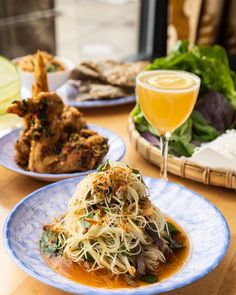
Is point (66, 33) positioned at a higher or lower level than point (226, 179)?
lower

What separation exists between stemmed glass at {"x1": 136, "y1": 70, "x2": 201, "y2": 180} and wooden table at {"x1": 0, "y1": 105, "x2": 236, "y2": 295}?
149 millimetres

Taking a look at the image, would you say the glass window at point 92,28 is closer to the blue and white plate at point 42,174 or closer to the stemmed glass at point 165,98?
the blue and white plate at point 42,174

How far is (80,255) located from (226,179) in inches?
20.3

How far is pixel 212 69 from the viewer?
6.31 feet

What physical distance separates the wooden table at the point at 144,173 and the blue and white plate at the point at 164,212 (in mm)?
56

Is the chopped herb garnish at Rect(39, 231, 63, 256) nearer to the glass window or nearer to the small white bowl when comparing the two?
the small white bowl

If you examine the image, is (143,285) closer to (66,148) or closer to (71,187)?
(71,187)

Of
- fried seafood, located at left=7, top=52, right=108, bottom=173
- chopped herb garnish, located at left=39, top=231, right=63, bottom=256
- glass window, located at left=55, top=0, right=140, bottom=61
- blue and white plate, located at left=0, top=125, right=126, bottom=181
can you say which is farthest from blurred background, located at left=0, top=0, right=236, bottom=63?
chopped herb garnish, located at left=39, top=231, right=63, bottom=256

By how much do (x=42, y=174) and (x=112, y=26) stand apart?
343cm

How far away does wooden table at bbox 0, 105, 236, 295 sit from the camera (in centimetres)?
106

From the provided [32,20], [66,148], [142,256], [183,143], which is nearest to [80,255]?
A: [142,256]

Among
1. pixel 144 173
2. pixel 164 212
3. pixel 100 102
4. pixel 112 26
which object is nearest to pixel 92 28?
pixel 112 26

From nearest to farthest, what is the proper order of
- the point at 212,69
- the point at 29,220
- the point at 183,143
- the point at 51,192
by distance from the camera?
1. the point at 29,220
2. the point at 51,192
3. the point at 183,143
4. the point at 212,69

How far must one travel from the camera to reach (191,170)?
1437 mm
